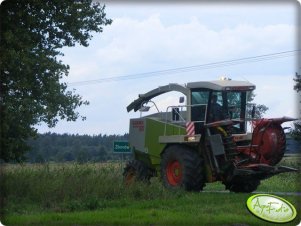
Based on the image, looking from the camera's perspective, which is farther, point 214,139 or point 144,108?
point 144,108

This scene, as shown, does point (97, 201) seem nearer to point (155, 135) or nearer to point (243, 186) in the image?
point (155, 135)

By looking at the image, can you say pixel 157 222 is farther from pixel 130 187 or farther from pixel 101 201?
pixel 130 187

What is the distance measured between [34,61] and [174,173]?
4752mm

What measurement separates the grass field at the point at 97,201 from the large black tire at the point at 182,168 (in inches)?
28.5

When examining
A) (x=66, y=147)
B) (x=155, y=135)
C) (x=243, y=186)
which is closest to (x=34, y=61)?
(x=66, y=147)

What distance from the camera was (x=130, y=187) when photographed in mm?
14109

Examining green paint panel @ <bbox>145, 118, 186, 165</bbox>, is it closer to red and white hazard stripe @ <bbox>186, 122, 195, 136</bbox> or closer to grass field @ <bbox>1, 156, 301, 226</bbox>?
red and white hazard stripe @ <bbox>186, 122, 195, 136</bbox>

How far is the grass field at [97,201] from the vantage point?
11125 millimetres

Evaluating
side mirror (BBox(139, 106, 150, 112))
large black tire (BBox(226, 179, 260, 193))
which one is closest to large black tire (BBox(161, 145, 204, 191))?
large black tire (BBox(226, 179, 260, 193))

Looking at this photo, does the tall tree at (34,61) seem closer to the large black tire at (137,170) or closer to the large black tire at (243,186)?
the large black tire at (137,170)

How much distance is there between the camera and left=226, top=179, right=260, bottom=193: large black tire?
16359mm

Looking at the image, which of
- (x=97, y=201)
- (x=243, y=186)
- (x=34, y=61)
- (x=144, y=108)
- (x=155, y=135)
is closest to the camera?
(x=97, y=201)

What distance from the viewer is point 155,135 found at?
56.0 ft

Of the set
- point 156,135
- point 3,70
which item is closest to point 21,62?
point 3,70
